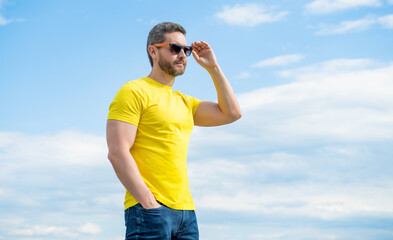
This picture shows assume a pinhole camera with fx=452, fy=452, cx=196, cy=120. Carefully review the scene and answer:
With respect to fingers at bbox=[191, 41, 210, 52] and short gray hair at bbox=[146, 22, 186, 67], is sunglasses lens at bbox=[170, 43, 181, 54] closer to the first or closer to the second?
short gray hair at bbox=[146, 22, 186, 67]

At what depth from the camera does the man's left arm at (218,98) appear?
5.51 metres

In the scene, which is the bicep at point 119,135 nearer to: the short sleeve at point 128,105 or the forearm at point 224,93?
the short sleeve at point 128,105

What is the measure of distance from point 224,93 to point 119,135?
161 cm

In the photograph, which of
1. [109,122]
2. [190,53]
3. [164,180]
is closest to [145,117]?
[109,122]

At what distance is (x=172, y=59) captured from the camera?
5043mm

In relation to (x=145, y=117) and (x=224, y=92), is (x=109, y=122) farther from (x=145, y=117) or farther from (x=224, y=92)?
(x=224, y=92)

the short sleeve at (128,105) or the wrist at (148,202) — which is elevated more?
the short sleeve at (128,105)

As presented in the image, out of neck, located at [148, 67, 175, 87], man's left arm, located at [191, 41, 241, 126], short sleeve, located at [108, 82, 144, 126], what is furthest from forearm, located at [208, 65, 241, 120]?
short sleeve, located at [108, 82, 144, 126]

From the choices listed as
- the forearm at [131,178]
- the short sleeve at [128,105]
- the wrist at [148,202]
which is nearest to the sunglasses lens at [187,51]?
the short sleeve at [128,105]

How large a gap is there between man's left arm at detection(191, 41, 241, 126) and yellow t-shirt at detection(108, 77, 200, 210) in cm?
76

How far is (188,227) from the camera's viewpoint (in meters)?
4.76

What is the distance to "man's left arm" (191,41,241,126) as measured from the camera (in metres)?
5.51

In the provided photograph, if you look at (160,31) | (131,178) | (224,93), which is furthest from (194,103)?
(131,178)

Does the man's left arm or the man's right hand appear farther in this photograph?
the man's left arm
